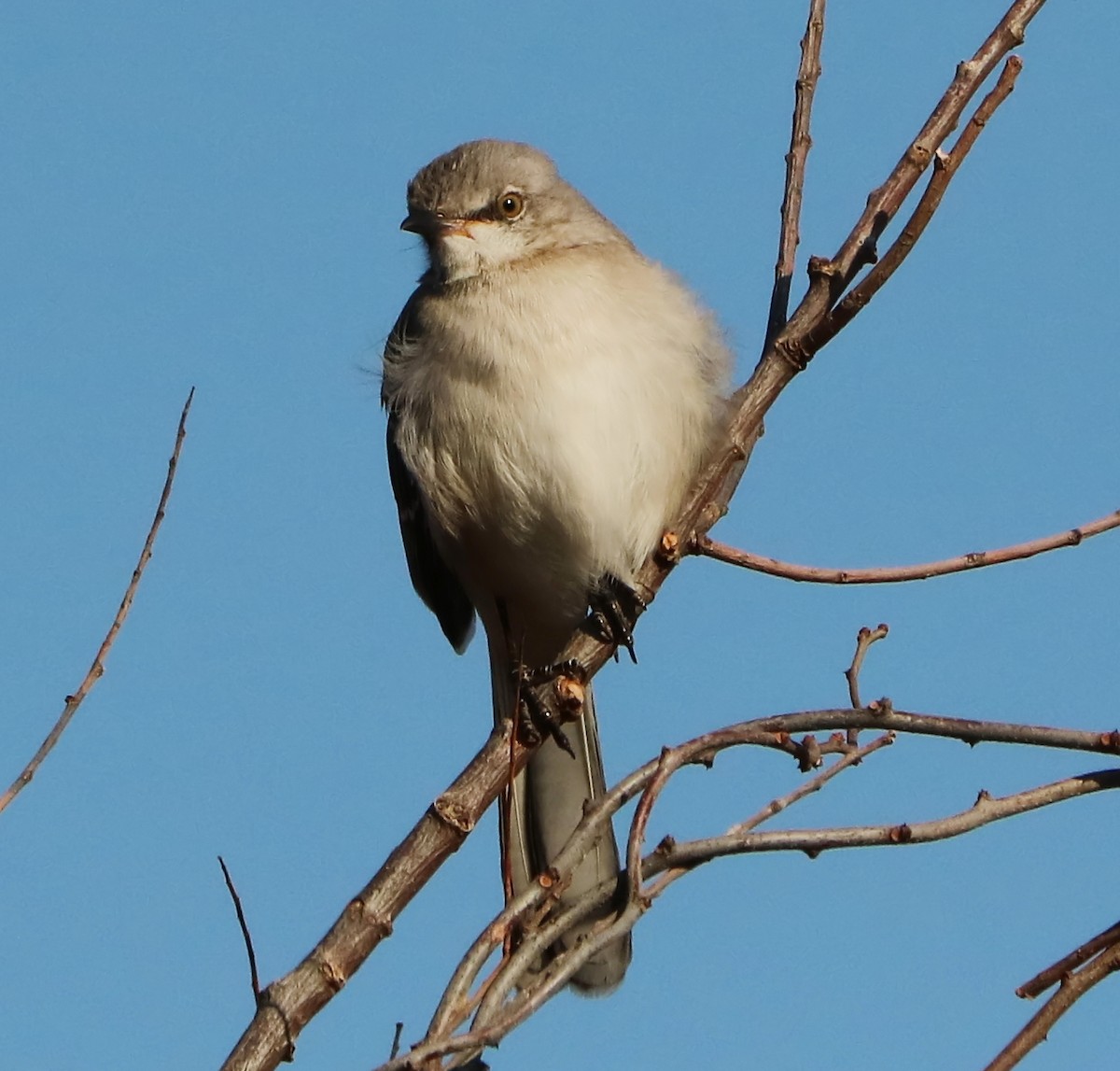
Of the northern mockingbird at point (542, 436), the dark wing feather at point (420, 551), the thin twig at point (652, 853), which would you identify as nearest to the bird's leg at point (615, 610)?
the northern mockingbird at point (542, 436)

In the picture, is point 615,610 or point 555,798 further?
point 555,798

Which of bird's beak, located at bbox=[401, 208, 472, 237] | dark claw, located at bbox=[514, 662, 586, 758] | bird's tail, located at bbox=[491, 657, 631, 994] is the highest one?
bird's beak, located at bbox=[401, 208, 472, 237]

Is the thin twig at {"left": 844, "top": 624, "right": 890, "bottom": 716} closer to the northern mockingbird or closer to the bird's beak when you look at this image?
the northern mockingbird

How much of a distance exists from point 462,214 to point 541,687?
232cm

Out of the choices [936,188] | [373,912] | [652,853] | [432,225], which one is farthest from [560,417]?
[652,853]

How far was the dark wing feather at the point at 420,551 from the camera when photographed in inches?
219

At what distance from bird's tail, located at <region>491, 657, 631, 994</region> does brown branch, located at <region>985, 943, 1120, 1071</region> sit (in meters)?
2.57

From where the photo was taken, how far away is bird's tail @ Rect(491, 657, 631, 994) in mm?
5297

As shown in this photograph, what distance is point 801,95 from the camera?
4.08 meters

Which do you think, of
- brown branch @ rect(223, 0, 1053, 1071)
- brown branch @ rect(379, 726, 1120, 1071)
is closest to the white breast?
brown branch @ rect(223, 0, 1053, 1071)

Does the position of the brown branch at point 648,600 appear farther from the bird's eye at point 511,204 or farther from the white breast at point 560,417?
the bird's eye at point 511,204

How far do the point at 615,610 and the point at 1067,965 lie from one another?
2.62 m

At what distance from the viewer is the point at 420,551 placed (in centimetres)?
577

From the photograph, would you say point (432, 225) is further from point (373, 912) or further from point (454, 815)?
point (373, 912)
